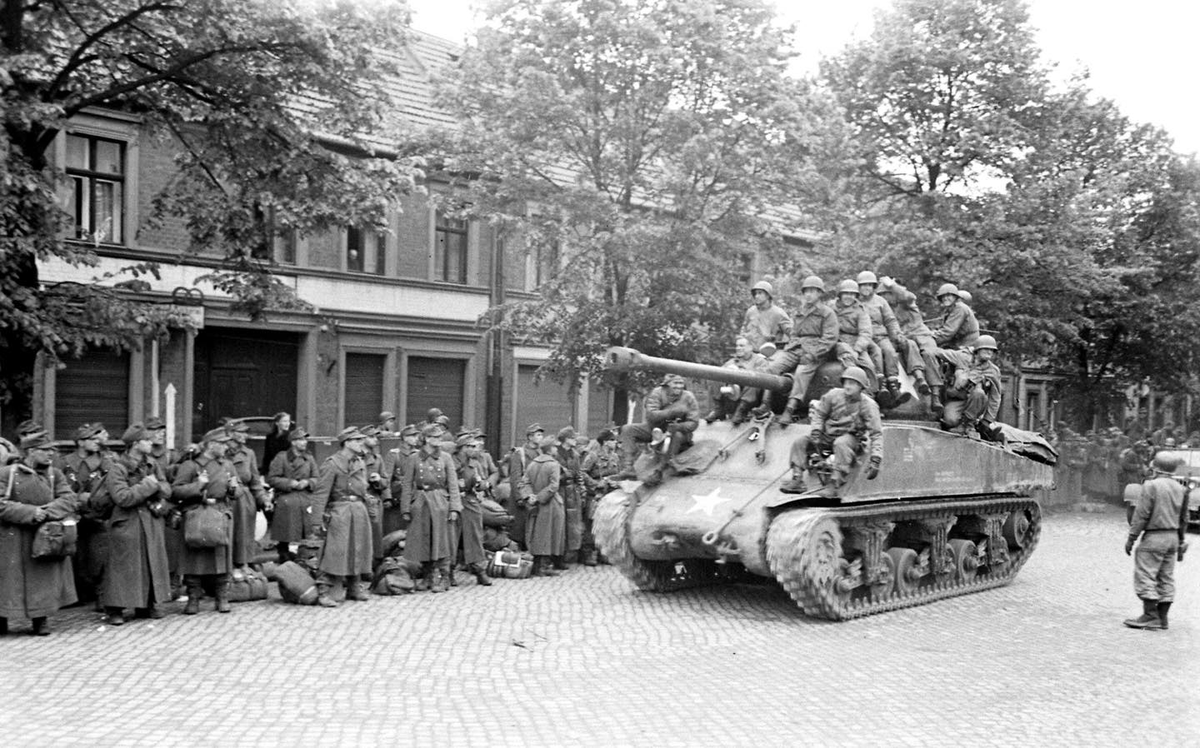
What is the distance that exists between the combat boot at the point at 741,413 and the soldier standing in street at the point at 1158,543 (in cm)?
419

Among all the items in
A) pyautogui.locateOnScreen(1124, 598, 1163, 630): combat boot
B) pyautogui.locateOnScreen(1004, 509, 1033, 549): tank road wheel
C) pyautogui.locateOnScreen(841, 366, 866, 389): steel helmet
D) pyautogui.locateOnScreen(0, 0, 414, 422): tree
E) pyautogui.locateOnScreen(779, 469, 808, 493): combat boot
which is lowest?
pyautogui.locateOnScreen(1124, 598, 1163, 630): combat boot

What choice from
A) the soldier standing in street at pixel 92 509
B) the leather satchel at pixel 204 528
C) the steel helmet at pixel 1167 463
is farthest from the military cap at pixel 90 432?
the steel helmet at pixel 1167 463

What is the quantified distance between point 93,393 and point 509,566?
9081 millimetres

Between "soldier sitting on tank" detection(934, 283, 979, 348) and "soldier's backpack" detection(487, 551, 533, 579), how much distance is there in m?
5.99

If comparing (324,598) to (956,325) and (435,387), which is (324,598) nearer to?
(956,325)

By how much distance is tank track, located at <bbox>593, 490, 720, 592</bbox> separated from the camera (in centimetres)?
1266

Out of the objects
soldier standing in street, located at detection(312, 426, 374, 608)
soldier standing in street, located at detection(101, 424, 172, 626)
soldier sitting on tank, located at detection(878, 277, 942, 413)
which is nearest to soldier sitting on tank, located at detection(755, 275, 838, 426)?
soldier sitting on tank, located at detection(878, 277, 942, 413)

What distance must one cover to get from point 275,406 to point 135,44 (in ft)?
30.3

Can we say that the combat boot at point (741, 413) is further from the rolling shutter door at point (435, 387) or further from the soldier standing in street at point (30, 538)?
the rolling shutter door at point (435, 387)

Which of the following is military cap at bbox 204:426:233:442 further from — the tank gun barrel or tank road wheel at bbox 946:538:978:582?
tank road wheel at bbox 946:538:978:582

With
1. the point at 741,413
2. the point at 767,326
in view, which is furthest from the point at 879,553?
the point at 767,326

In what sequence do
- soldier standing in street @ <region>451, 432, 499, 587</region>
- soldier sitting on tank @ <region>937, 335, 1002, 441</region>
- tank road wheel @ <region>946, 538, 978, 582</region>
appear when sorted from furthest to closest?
soldier sitting on tank @ <region>937, 335, 1002, 441</region> < tank road wheel @ <region>946, 538, 978, 582</region> < soldier standing in street @ <region>451, 432, 499, 587</region>

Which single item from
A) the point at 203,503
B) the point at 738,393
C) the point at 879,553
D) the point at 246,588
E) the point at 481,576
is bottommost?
the point at 481,576

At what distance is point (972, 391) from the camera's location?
14.2m
